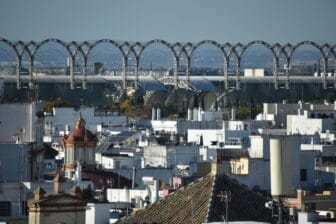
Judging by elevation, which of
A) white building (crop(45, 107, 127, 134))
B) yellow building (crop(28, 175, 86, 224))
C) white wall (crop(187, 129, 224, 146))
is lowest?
yellow building (crop(28, 175, 86, 224))

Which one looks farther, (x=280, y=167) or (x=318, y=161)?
(x=318, y=161)

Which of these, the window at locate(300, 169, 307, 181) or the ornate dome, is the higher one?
the ornate dome

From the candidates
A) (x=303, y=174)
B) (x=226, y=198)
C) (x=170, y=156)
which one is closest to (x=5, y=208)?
(x=226, y=198)

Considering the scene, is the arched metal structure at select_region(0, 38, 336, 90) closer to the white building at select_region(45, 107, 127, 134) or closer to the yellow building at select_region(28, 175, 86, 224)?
the white building at select_region(45, 107, 127, 134)

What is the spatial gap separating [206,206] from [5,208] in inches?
281

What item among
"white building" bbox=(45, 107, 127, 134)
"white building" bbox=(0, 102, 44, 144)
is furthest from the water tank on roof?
"white building" bbox=(45, 107, 127, 134)

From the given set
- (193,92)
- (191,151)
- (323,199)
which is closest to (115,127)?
(191,151)

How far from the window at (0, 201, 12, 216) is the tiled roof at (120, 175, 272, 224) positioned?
4.91 m

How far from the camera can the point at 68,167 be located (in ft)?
142

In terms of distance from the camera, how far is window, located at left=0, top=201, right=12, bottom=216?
3138 centimetres

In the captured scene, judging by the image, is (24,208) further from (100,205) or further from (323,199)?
(323,199)

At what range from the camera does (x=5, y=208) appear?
31562 millimetres

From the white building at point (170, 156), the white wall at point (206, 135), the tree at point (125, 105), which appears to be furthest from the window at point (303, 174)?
the tree at point (125, 105)

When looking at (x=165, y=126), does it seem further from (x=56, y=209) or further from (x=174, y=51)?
(x=56, y=209)
